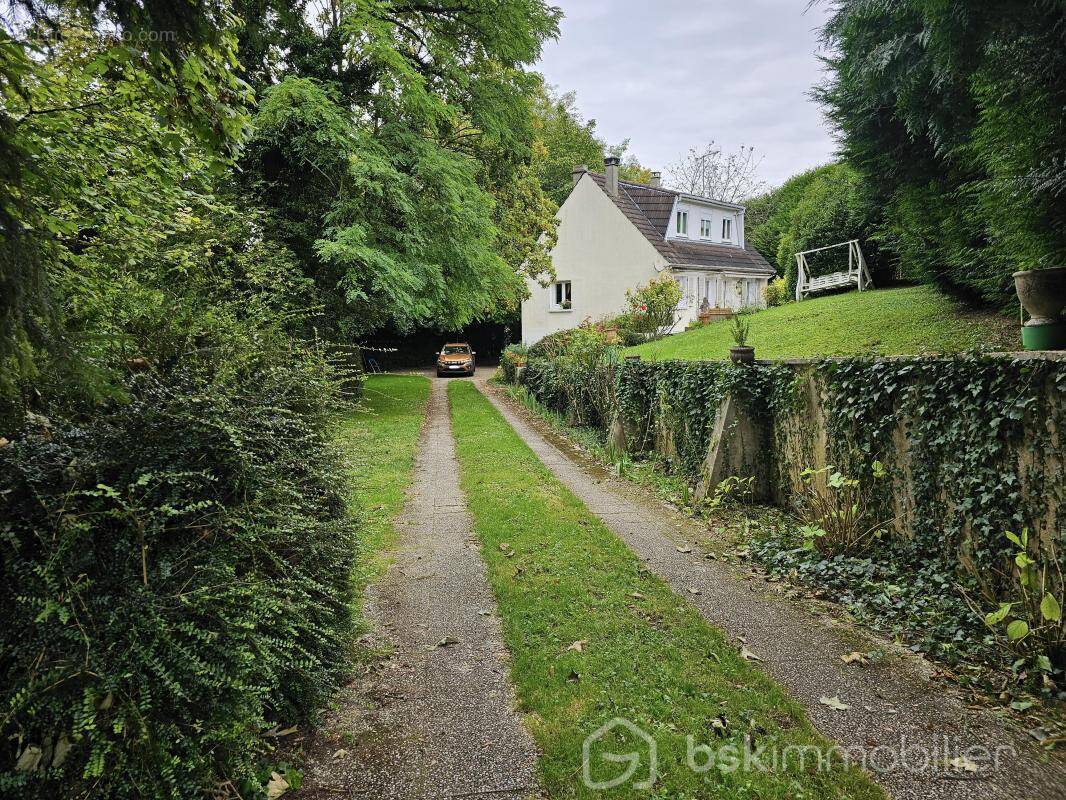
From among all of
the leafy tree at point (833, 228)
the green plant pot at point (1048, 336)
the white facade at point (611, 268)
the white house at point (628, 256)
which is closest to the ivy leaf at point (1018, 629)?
the green plant pot at point (1048, 336)

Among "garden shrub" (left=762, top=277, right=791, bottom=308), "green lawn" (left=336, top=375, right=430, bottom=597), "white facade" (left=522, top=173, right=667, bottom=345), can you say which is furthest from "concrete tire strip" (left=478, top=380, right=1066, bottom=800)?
"white facade" (left=522, top=173, right=667, bottom=345)

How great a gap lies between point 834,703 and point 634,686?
1101 mm

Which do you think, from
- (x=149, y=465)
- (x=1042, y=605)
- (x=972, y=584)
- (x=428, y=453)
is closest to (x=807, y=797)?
(x=1042, y=605)

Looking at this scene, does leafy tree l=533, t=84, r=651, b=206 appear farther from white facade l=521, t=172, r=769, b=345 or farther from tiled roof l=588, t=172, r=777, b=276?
white facade l=521, t=172, r=769, b=345

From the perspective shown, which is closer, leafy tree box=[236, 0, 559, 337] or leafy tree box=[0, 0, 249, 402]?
leafy tree box=[0, 0, 249, 402]

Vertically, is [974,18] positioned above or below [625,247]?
below

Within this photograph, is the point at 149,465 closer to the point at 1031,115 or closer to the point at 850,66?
the point at 1031,115

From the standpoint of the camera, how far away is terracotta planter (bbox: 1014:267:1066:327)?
220 inches

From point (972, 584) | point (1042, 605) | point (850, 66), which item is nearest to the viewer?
point (1042, 605)

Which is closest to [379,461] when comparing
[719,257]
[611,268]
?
[611,268]

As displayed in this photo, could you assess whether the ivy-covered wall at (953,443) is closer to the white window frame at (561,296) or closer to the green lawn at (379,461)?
the green lawn at (379,461)

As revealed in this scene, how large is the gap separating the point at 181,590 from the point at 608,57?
19891 mm

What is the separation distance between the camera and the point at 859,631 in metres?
3.96

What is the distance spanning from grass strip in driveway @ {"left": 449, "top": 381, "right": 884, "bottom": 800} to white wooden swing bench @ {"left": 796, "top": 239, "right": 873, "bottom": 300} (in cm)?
1745
